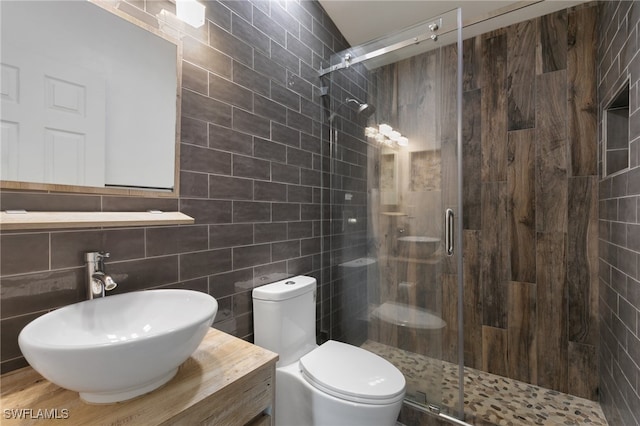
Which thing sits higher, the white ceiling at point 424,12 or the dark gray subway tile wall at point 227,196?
the white ceiling at point 424,12

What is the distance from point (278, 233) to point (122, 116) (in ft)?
3.12

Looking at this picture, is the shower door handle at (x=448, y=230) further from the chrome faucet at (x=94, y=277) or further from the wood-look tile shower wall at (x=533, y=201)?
the chrome faucet at (x=94, y=277)

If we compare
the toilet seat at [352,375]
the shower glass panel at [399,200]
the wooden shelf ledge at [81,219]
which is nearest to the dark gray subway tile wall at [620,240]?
the shower glass panel at [399,200]

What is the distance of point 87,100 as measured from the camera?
97 centimetres

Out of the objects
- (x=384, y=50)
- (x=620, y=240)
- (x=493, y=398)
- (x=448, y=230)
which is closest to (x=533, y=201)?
(x=620, y=240)

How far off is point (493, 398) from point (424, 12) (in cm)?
275

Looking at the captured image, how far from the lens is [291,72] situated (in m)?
1.82

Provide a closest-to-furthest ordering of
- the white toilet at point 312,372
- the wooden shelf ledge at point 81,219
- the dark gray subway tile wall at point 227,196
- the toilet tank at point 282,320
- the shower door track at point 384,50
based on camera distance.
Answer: the wooden shelf ledge at point 81,219 → the dark gray subway tile wall at point 227,196 → the white toilet at point 312,372 → the toilet tank at point 282,320 → the shower door track at point 384,50

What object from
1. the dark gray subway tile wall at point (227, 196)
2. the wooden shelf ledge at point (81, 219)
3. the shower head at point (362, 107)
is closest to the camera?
the wooden shelf ledge at point (81, 219)

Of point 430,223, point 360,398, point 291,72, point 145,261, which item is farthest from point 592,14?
point 145,261

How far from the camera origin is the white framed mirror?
0.83 meters

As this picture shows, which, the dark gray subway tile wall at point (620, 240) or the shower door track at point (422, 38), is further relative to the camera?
the shower door track at point (422, 38)

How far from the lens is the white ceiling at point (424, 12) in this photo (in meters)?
1.98

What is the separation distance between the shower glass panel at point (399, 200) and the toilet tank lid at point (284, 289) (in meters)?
0.49
